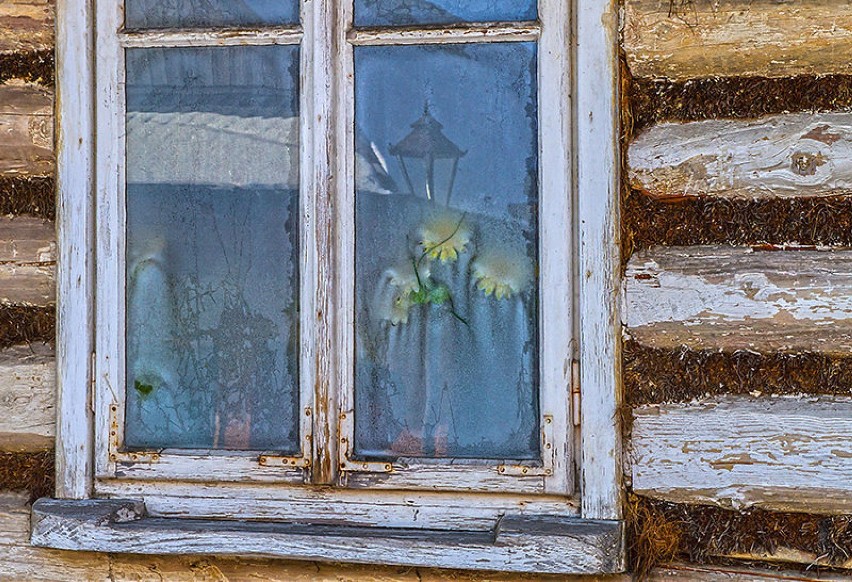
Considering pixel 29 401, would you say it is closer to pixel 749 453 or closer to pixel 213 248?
pixel 213 248

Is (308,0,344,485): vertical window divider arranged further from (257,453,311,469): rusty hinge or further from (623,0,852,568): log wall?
(623,0,852,568): log wall

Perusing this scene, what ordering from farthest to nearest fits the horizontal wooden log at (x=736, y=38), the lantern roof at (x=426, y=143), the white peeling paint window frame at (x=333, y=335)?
the lantern roof at (x=426, y=143) → the white peeling paint window frame at (x=333, y=335) → the horizontal wooden log at (x=736, y=38)

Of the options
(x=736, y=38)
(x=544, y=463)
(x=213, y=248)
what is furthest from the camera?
(x=213, y=248)

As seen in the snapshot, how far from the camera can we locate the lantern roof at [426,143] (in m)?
2.18

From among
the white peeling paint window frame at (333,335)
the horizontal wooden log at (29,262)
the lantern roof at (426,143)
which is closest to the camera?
the white peeling paint window frame at (333,335)

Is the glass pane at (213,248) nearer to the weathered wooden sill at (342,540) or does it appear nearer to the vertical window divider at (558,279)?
the weathered wooden sill at (342,540)

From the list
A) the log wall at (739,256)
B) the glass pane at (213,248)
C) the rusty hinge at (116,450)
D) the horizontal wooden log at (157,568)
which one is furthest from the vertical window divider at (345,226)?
the rusty hinge at (116,450)

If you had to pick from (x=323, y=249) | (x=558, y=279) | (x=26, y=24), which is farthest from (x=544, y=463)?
(x=26, y=24)

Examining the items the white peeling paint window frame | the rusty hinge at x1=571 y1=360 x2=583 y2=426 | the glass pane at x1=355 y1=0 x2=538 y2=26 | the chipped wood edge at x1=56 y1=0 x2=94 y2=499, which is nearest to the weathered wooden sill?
the white peeling paint window frame

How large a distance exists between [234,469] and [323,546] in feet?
0.93

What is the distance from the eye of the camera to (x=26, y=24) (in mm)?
2291

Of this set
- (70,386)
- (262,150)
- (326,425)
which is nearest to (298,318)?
(326,425)

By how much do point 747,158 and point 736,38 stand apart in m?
0.24

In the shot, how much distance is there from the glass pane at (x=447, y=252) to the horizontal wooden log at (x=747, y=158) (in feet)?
0.86
